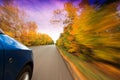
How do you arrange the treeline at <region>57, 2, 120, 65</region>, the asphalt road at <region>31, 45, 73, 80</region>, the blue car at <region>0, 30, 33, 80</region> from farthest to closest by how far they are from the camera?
1. the treeline at <region>57, 2, 120, 65</region>
2. the asphalt road at <region>31, 45, 73, 80</region>
3. the blue car at <region>0, 30, 33, 80</region>

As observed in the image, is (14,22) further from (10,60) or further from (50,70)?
(10,60)

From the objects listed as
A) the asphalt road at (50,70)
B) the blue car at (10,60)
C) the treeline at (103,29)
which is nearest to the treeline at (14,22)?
the asphalt road at (50,70)

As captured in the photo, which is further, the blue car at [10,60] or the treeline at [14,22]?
the treeline at [14,22]

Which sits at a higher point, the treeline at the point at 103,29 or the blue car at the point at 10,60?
the treeline at the point at 103,29

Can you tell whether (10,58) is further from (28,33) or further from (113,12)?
(28,33)

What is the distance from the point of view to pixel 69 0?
39.4 feet

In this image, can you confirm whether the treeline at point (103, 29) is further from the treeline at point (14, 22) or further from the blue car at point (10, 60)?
the treeline at point (14, 22)

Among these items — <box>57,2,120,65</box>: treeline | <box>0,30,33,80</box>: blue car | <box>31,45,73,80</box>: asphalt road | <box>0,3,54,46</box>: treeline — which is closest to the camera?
<box>0,30,33,80</box>: blue car

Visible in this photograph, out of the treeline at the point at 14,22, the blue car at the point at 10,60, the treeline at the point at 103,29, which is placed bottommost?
the blue car at the point at 10,60

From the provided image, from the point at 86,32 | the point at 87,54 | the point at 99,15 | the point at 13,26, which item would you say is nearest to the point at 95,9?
the point at 99,15

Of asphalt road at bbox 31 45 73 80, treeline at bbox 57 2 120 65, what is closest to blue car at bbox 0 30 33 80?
asphalt road at bbox 31 45 73 80

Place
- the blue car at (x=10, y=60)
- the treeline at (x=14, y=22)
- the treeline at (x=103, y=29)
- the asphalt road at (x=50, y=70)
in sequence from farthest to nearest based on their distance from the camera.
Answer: the treeline at (x=14, y=22) < the treeline at (x=103, y=29) < the asphalt road at (x=50, y=70) < the blue car at (x=10, y=60)

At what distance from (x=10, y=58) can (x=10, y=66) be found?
0.31ft

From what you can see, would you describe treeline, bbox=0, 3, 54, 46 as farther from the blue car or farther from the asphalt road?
the blue car
